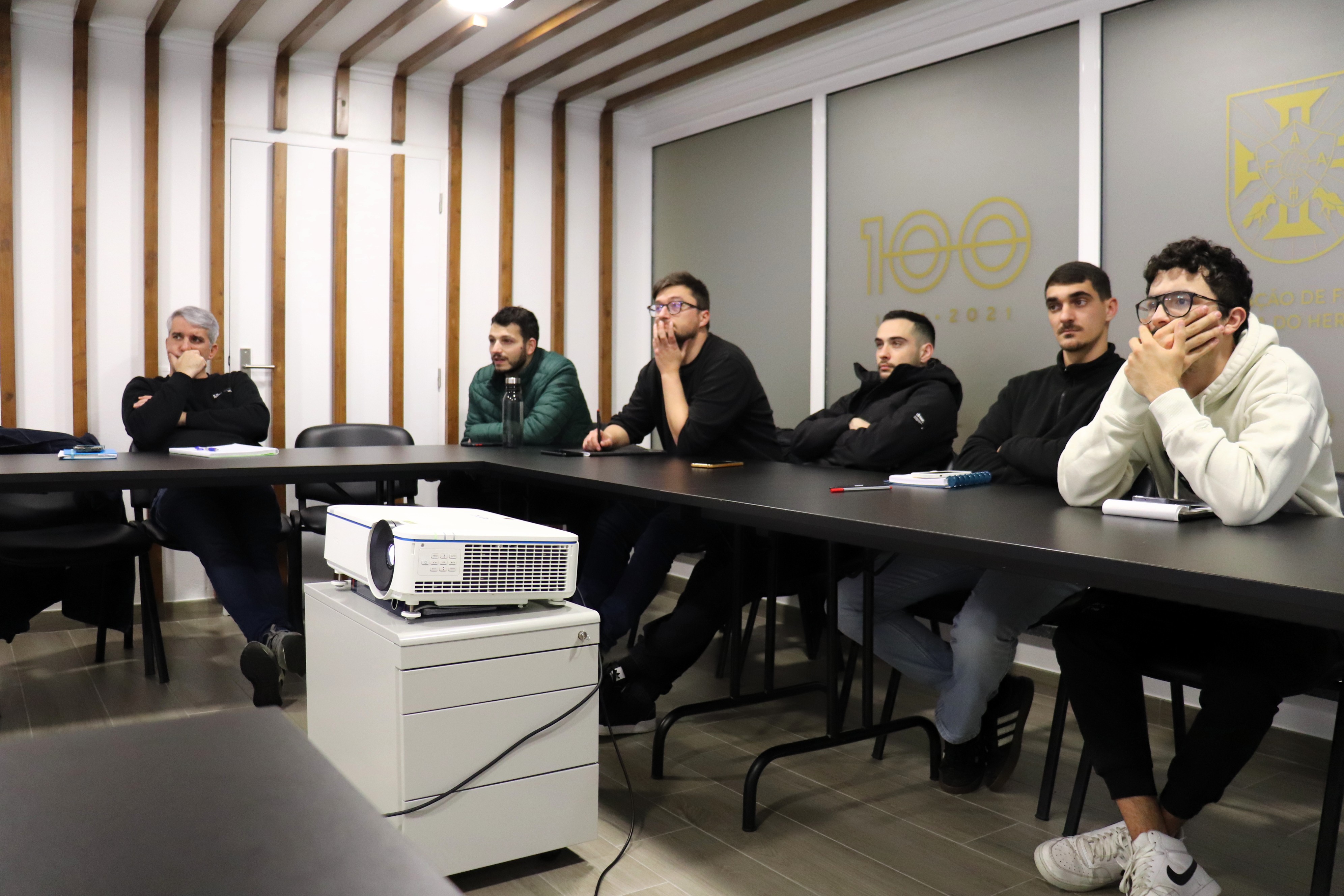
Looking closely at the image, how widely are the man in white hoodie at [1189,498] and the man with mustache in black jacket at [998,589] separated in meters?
0.25

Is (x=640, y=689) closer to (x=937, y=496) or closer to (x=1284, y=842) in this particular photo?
(x=937, y=496)

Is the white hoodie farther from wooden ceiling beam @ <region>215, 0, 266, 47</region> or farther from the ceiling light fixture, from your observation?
wooden ceiling beam @ <region>215, 0, 266, 47</region>

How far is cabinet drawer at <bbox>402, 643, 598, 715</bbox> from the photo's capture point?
1.81 meters

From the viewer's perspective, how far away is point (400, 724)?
1.80m

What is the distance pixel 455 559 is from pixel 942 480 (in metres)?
1.04

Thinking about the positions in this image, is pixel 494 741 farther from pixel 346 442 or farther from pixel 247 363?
pixel 247 363

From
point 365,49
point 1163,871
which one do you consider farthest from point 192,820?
point 365,49

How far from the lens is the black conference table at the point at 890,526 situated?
1.28 m

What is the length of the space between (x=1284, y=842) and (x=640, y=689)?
148 centimetres

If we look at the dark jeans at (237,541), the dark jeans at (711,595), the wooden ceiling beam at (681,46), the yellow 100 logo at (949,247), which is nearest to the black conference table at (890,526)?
the dark jeans at (711,595)

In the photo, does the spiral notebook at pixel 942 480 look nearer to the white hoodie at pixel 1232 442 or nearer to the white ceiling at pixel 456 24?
the white hoodie at pixel 1232 442

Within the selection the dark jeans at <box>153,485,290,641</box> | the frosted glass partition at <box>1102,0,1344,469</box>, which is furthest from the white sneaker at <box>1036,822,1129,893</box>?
the dark jeans at <box>153,485,290,641</box>

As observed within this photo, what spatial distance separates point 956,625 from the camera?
236 cm

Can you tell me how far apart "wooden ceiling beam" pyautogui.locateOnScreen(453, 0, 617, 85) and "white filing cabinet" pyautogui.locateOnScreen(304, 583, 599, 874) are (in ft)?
9.12
